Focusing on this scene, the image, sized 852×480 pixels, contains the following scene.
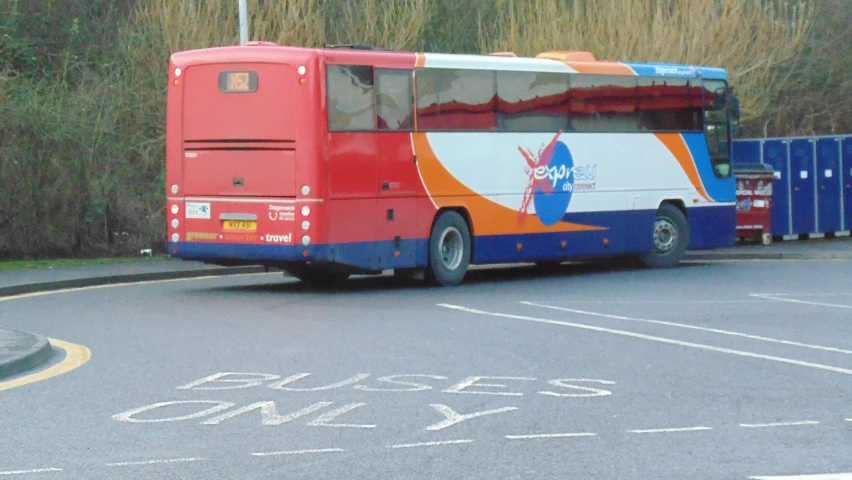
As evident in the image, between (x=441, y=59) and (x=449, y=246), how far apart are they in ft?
8.46

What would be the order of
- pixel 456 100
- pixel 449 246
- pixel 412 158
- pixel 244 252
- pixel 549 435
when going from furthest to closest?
pixel 449 246
pixel 456 100
pixel 412 158
pixel 244 252
pixel 549 435

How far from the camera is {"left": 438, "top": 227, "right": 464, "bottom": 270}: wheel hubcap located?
20.2 m

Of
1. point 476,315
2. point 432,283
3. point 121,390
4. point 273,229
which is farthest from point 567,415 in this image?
point 432,283

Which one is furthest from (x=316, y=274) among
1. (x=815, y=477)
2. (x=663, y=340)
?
(x=815, y=477)

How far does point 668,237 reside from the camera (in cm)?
2380

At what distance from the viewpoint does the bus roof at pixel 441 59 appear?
1856 centimetres

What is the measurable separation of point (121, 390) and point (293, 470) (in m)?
3.29

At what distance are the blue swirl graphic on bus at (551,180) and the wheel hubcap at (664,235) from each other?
218 cm

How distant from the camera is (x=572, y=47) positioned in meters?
33.1

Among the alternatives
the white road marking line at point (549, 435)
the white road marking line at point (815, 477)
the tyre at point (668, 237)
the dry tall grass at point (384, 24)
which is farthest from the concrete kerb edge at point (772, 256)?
the white road marking line at point (815, 477)

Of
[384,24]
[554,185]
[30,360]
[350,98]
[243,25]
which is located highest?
[384,24]

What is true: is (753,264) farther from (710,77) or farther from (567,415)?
(567,415)

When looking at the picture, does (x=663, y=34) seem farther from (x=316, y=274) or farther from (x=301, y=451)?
(x=301, y=451)

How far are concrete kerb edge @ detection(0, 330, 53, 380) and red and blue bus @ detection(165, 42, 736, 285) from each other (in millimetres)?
6198
